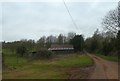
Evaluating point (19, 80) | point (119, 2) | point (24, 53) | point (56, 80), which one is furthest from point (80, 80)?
point (24, 53)

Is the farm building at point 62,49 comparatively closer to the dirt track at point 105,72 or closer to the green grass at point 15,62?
the green grass at point 15,62

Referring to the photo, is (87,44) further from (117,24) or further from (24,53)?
(117,24)

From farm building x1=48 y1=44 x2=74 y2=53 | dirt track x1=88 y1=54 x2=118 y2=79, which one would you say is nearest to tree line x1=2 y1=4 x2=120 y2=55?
farm building x1=48 y1=44 x2=74 y2=53

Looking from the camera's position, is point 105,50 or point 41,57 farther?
point 105,50

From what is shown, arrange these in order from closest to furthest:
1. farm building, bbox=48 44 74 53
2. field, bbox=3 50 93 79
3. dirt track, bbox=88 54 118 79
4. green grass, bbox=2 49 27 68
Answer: dirt track, bbox=88 54 118 79, field, bbox=3 50 93 79, green grass, bbox=2 49 27 68, farm building, bbox=48 44 74 53

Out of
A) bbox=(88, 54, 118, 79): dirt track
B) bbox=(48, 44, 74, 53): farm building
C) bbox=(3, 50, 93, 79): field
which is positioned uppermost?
bbox=(48, 44, 74, 53): farm building

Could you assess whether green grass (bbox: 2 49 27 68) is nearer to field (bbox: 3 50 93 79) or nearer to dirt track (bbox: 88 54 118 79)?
field (bbox: 3 50 93 79)

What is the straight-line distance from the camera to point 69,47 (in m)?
106

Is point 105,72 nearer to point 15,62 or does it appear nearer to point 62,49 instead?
point 15,62

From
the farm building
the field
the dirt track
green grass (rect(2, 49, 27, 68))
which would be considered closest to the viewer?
the dirt track

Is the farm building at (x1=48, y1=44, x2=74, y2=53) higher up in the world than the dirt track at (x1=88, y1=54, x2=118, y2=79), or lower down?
higher up

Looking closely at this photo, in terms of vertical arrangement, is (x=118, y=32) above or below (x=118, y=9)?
below

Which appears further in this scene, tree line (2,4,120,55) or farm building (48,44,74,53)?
farm building (48,44,74,53)

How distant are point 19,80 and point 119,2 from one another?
3479cm
